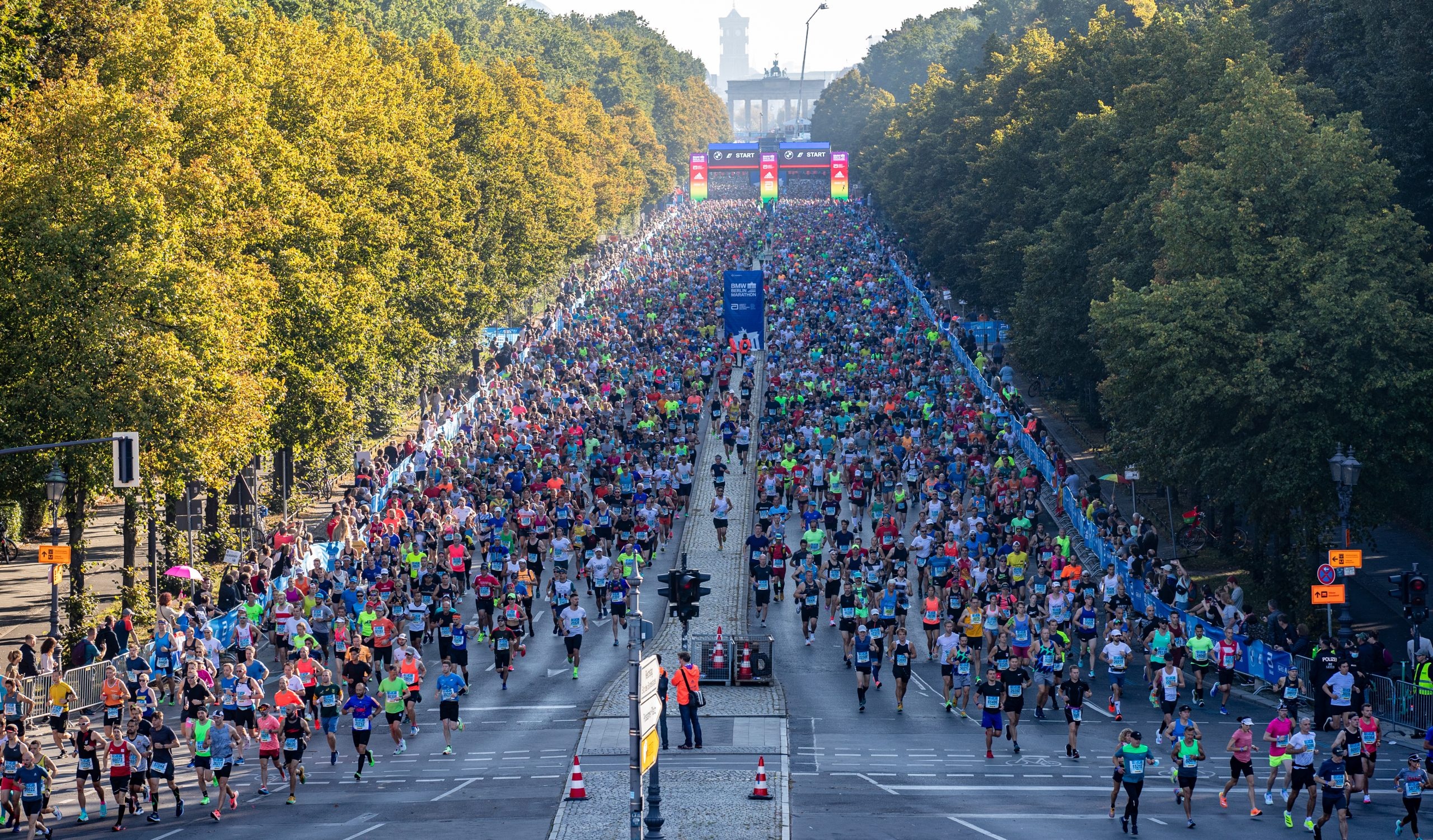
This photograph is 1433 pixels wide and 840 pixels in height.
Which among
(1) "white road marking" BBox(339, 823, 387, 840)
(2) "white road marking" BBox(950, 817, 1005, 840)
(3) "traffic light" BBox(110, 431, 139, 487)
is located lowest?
(1) "white road marking" BBox(339, 823, 387, 840)

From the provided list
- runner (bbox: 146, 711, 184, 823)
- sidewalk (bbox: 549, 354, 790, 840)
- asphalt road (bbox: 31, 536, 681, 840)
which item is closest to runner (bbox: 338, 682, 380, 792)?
asphalt road (bbox: 31, 536, 681, 840)

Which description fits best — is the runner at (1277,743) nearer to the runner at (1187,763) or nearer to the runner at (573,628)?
the runner at (1187,763)

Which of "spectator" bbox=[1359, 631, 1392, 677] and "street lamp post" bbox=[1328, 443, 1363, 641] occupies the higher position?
"street lamp post" bbox=[1328, 443, 1363, 641]

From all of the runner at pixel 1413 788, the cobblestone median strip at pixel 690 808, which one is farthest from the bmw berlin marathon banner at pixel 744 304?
the runner at pixel 1413 788

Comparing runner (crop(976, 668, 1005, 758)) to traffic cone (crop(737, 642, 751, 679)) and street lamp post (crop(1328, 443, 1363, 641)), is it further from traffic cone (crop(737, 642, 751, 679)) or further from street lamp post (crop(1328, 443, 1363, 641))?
street lamp post (crop(1328, 443, 1363, 641))

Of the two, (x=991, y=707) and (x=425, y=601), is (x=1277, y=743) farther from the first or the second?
(x=425, y=601)

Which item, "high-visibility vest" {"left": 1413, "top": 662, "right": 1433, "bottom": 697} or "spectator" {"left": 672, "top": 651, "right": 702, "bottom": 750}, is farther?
"high-visibility vest" {"left": 1413, "top": 662, "right": 1433, "bottom": 697}

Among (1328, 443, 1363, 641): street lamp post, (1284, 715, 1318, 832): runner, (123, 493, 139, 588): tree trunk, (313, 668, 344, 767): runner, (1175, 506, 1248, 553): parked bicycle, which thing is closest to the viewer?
(1284, 715, 1318, 832): runner

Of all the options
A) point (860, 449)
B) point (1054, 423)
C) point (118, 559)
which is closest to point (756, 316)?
point (1054, 423)
